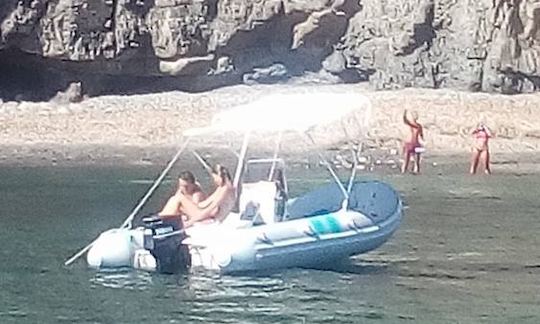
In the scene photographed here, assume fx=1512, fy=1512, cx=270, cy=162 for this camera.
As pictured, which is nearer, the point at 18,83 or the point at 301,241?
the point at 301,241

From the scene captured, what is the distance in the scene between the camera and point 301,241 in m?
18.0

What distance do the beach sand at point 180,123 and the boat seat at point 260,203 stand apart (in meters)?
14.8

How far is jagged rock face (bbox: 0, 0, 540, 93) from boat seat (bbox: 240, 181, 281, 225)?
23409 mm

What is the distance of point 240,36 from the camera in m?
44.5

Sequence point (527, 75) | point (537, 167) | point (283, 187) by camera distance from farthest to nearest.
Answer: point (527, 75)
point (537, 167)
point (283, 187)

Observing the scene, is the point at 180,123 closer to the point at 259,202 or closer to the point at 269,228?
the point at 259,202

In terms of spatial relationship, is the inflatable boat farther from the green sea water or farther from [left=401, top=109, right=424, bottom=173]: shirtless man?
[left=401, top=109, right=424, bottom=173]: shirtless man

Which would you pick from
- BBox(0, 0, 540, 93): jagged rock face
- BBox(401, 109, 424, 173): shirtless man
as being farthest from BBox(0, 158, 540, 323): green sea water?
BBox(0, 0, 540, 93): jagged rock face

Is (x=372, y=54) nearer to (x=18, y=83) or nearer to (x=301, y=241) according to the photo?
(x=18, y=83)

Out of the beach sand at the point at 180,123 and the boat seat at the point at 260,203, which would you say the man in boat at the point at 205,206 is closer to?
the boat seat at the point at 260,203

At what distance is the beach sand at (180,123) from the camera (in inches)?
1379

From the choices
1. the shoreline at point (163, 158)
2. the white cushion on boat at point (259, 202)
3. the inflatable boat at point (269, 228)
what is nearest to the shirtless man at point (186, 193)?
the inflatable boat at point (269, 228)

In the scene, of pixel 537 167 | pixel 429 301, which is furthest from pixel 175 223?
pixel 537 167

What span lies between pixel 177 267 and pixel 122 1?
27.5 meters
